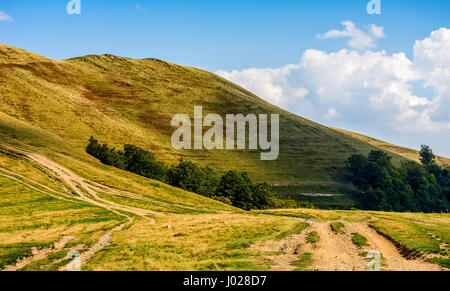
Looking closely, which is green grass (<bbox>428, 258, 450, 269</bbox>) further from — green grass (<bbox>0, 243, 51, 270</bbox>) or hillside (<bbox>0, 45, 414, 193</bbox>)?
hillside (<bbox>0, 45, 414, 193</bbox>)

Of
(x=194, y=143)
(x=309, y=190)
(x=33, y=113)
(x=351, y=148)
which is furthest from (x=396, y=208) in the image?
(x=33, y=113)

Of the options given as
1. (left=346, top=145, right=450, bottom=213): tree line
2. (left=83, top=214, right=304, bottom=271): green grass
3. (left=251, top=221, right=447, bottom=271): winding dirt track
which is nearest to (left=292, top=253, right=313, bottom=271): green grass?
(left=251, top=221, right=447, bottom=271): winding dirt track

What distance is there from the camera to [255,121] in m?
191

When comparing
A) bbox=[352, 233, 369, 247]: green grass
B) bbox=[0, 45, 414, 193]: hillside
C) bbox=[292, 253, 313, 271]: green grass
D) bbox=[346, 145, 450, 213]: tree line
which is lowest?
bbox=[346, 145, 450, 213]: tree line

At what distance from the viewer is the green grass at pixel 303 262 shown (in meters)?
20.4

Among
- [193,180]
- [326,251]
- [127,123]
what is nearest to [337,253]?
[326,251]

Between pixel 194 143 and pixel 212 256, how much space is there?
134 m

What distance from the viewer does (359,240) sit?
3128cm

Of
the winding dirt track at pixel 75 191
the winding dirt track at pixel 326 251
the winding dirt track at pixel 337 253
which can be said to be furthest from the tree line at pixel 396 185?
the winding dirt track at pixel 337 253

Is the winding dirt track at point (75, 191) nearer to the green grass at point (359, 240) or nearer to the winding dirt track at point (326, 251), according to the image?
the winding dirt track at point (326, 251)

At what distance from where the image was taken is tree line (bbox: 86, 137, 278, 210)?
327ft

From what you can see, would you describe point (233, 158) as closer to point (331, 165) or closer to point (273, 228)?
point (331, 165)

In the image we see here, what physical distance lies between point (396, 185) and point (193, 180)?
83.5 m

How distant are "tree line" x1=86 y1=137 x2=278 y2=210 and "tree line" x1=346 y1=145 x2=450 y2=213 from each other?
154ft
